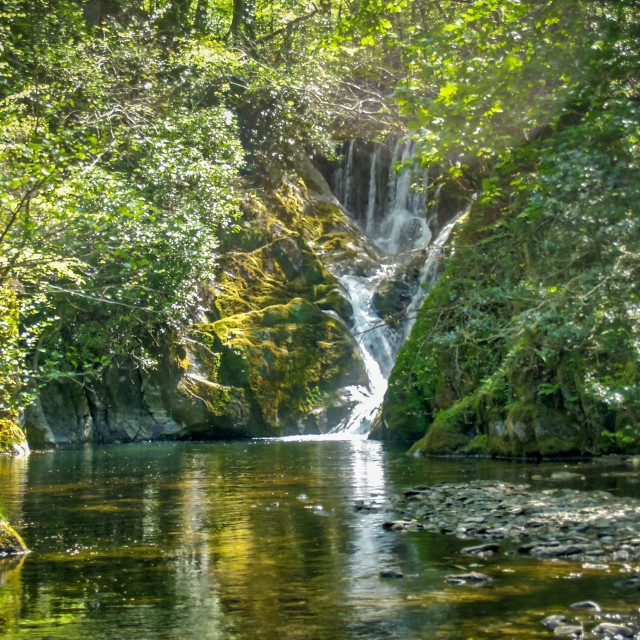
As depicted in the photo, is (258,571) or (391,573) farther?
(258,571)

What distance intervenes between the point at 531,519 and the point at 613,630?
15.3 feet

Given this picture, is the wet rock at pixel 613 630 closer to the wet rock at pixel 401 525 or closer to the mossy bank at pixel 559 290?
the wet rock at pixel 401 525

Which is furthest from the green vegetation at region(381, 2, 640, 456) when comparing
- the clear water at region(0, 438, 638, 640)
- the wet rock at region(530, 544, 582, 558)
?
the clear water at region(0, 438, 638, 640)

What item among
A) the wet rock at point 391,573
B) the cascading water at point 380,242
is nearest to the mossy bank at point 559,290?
the wet rock at point 391,573

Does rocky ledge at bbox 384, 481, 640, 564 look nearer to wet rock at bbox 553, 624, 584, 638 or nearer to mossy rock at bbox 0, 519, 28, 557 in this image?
wet rock at bbox 553, 624, 584, 638

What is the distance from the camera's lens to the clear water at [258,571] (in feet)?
19.4

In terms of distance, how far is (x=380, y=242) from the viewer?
44125mm

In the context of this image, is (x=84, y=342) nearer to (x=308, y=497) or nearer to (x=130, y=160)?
(x=130, y=160)

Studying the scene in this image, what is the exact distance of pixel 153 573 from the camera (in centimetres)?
789

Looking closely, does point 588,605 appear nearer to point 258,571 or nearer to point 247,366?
point 258,571

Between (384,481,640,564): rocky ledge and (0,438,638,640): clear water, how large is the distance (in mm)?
429

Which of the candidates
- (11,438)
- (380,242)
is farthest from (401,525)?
(380,242)

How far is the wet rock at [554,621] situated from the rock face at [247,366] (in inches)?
1117

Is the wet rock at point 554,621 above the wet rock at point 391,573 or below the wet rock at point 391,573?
above
